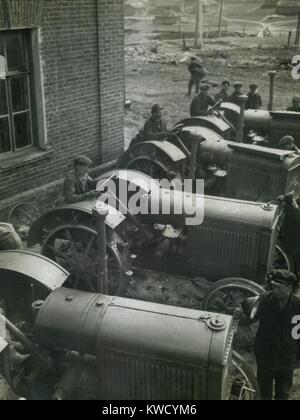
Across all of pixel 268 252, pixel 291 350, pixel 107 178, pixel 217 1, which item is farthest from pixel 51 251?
pixel 217 1

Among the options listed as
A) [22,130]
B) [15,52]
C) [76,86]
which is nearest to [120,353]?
[22,130]

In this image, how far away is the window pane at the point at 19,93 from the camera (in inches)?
310

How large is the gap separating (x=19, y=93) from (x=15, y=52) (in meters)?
0.64

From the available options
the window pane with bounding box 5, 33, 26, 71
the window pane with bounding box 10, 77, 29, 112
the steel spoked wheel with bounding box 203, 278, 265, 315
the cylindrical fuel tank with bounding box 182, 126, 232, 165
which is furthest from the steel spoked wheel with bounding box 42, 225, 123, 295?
the cylindrical fuel tank with bounding box 182, 126, 232, 165

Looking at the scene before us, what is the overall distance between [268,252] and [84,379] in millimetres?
2709

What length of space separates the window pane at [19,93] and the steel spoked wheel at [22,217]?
158 cm

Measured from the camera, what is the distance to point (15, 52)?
7.70 m

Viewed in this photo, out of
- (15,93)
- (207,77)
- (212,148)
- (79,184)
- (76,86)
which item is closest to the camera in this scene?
(79,184)

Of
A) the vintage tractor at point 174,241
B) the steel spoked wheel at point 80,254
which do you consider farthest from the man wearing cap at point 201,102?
the steel spoked wheel at point 80,254

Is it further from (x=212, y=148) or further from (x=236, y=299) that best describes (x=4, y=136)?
(x=236, y=299)

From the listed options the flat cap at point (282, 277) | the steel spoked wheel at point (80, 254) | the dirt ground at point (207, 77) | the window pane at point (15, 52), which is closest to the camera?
the flat cap at point (282, 277)
